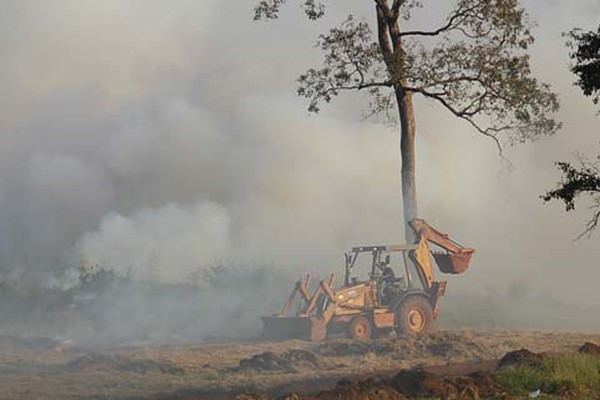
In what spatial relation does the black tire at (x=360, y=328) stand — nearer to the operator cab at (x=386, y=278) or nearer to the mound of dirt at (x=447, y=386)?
the operator cab at (x=386, y=278)

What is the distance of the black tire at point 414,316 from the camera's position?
25.1m

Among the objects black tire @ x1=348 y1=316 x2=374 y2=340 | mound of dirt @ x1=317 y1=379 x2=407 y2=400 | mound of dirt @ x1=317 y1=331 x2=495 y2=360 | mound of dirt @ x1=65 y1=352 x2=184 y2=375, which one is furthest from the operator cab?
mound of dirt @ x1=317 y1=379 x2=407 y2=400

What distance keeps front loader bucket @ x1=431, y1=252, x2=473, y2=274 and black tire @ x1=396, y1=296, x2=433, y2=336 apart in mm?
1669

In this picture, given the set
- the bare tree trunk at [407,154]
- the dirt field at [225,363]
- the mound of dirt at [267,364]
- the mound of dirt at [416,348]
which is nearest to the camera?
the dirt field at [225,363]

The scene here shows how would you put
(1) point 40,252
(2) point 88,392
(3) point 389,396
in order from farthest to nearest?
(1) point 40,252
(2) point 88,392
(3) point 389,396

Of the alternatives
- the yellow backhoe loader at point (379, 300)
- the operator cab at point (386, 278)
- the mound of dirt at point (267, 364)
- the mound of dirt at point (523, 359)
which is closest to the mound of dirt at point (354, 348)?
the yellow backhoe loader at point (379, 300)

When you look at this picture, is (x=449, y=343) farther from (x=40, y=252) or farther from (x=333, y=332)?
(x=40, y=252)

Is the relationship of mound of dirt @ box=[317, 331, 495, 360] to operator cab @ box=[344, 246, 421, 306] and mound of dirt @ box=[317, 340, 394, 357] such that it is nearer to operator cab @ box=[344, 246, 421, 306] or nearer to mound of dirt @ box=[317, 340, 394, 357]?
mound of dirt @ box=[317, 340, 394, 357]

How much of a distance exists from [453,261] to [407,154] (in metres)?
3.92

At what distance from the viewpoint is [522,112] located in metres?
27.3

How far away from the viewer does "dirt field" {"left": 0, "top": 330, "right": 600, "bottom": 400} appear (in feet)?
53.7

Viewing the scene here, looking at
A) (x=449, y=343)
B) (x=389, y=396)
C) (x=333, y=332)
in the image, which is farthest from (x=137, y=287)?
(x=389, y=396)

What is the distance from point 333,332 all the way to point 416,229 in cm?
429

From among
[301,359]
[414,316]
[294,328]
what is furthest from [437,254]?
[301,359]
